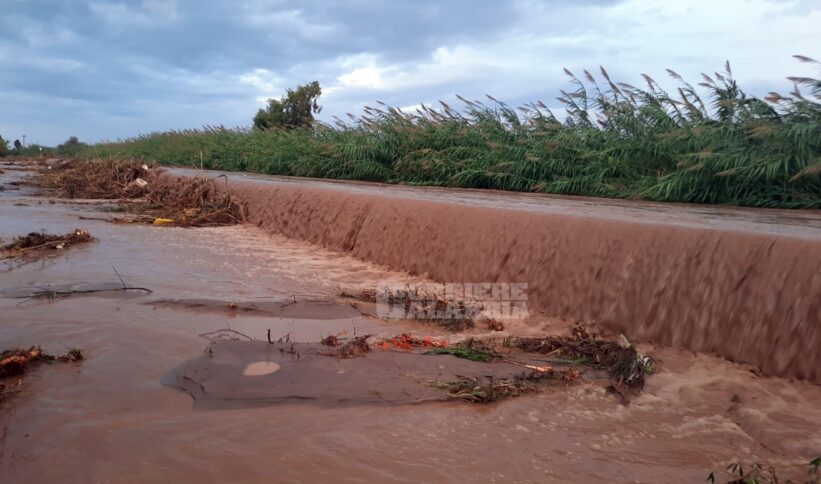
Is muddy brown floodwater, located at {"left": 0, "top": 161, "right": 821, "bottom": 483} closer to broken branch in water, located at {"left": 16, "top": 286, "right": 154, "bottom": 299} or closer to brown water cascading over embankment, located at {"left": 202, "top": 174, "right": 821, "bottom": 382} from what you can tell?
brown water cascading over embankment, located at {"left": 202, "top": 174, "right": 821, "bottom": 382}

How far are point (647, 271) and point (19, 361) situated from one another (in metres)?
3.00

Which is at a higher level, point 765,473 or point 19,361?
point 19,361

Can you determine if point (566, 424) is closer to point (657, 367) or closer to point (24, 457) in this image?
point (657, 367)

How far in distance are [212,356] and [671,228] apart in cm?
253

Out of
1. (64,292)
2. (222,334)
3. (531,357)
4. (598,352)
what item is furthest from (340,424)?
(64,292)

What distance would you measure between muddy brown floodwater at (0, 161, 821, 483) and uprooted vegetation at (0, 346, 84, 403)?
56 millimetres

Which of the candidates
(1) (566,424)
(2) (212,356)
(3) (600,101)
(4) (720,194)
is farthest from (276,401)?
(3) (600,101)

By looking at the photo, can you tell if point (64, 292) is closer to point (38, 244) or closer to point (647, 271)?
point (38, 244)

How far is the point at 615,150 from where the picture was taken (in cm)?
782

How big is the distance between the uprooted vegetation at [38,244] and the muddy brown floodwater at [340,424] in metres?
1.91

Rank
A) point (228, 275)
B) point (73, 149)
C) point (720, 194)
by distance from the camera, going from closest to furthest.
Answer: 1. point (228, 275)
2. point (720, 194)
3. point (73, 149)

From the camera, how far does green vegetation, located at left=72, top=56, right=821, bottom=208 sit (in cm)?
636

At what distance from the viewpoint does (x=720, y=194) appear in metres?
6.84

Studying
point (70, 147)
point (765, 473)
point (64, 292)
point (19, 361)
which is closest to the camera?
point (765, 473)
